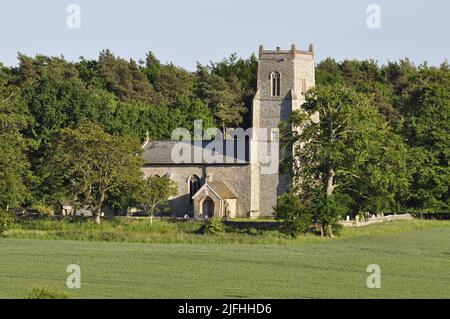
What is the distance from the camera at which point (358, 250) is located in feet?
171

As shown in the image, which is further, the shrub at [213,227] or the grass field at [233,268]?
the shrub at [213,227]

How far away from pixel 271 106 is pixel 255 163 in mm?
4388

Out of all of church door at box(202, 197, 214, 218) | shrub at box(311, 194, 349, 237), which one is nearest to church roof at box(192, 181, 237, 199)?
church door at box(202, 197, 214, 218)

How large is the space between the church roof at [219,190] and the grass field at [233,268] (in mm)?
22489

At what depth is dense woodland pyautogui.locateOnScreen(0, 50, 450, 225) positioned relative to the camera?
64.4 m

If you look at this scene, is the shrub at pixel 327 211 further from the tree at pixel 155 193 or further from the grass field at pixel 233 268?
the tree at pixel 155 193

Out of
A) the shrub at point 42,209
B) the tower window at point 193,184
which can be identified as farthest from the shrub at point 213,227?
the tower window at point 193,184

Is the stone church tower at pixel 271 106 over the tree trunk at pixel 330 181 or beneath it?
over

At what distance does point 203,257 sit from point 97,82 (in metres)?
75.4

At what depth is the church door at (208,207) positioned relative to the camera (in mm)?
82125

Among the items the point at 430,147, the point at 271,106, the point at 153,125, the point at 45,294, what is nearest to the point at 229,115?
the point at 153,125

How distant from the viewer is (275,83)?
274ft

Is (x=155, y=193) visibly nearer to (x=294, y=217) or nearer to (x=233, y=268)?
(x=294, y=217)

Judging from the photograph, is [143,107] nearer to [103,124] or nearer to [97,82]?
[103,124]
